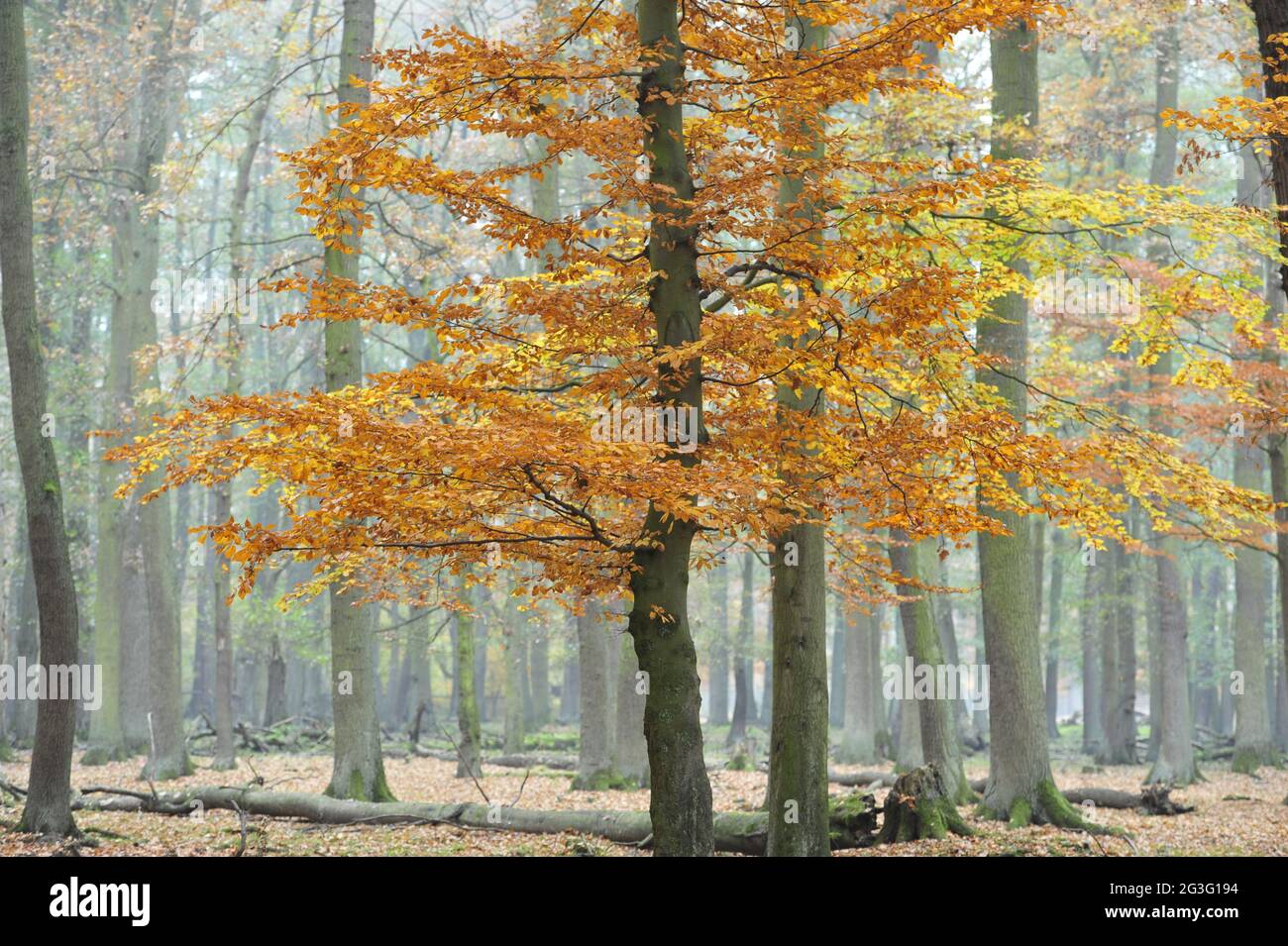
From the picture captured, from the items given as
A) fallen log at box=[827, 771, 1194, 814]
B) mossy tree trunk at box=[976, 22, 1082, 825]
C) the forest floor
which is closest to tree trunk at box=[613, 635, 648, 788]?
the forest floor

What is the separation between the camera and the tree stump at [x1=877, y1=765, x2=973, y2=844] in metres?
11.1

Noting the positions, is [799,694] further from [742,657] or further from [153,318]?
[742,657]

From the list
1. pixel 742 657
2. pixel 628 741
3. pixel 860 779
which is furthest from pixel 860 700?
pixel 742 657

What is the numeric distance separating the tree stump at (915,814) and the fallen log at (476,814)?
182mm

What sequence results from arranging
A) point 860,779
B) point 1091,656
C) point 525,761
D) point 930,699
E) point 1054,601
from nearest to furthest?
point 930,699
point 860,779
point 525,761
point 1054,601
point 1091,656

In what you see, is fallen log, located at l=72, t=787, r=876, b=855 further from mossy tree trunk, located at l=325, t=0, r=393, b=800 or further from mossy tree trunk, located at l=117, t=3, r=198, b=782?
mossy tree trunk, located at l=117, t=3, r=198, b=782

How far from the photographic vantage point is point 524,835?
11688 mm

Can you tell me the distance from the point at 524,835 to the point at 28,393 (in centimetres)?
617

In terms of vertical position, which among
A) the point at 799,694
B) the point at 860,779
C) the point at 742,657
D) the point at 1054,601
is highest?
the point at 799,694

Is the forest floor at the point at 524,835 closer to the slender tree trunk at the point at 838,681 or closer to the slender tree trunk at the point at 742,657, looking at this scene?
the slender tree trunk at the point at 742,657

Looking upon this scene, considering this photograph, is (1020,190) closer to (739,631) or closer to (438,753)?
(438,753)

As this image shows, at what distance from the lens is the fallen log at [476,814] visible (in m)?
11.0
